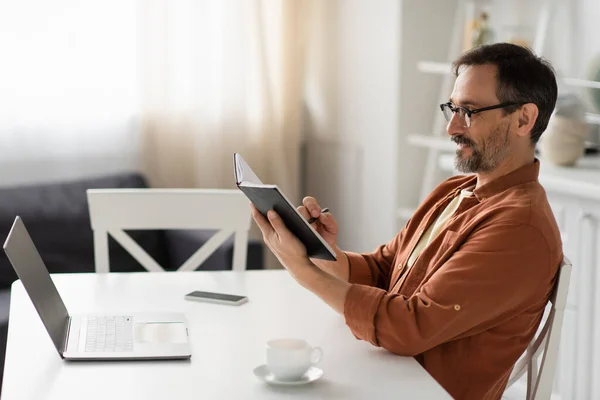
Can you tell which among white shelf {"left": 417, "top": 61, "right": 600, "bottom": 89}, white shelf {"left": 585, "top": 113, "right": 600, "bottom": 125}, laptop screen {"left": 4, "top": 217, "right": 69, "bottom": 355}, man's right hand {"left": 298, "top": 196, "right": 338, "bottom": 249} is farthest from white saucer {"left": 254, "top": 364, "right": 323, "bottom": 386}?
white shelf {"left": 585, "top": 113, "right": 600, "bottom": 125}

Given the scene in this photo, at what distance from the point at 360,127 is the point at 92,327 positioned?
7.34ft

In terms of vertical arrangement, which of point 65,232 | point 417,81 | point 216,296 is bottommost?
point 65,232

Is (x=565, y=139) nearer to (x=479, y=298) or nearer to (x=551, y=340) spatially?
(x=551, y=340)

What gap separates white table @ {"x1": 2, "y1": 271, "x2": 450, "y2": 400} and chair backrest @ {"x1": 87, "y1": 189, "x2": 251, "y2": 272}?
38 centimetres

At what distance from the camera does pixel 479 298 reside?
1.74 m

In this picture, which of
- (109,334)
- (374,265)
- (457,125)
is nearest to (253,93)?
(374,265)

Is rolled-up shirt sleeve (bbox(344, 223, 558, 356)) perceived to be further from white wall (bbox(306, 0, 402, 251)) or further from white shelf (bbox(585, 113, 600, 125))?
white wall (bbox(306, 0, 402, 251))

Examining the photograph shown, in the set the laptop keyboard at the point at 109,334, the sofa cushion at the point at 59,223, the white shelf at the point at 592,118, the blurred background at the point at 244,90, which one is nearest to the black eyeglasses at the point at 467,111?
the laptop keyboard at the point at 109,334

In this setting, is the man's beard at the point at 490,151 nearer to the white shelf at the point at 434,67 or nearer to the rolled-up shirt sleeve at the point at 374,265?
the rolled-up shirt sleeve at the point at 374,265

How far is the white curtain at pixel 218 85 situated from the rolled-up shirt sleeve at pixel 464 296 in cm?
240

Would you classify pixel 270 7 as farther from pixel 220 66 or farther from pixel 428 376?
pixel 428 376

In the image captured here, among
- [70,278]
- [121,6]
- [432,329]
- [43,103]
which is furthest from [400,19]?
[432,329]

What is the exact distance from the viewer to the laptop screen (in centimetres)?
176

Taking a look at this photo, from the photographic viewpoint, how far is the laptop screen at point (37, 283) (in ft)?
5.79
